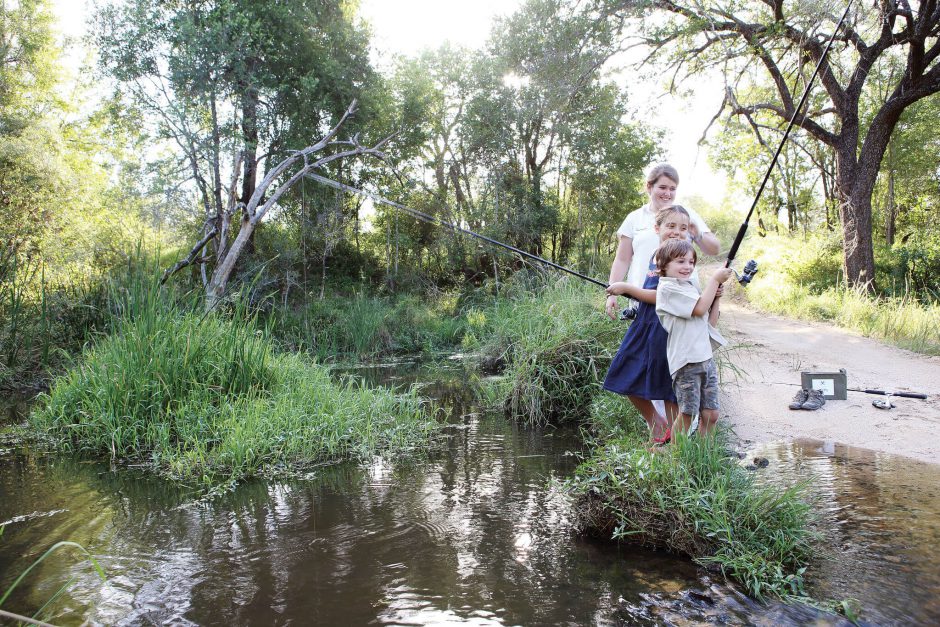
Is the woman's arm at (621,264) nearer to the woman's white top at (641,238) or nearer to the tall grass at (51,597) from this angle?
the woman's white top at (641,238)

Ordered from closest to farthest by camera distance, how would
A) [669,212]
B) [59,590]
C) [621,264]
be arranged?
[59,590] < [669,212] < [621,264]

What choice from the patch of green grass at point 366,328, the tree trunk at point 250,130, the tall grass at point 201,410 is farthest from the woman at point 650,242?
the tree trunk at point 250,130

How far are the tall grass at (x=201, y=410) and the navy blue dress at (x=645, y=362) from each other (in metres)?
2.14

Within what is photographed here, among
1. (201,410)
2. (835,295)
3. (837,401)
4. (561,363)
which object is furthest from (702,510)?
(835,295)

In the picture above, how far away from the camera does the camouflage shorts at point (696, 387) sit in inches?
109

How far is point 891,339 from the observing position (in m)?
7.69

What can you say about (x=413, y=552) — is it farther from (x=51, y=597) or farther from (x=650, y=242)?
(x=650, y=242)

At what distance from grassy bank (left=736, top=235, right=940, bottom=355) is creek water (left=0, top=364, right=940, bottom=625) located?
16.8 ft

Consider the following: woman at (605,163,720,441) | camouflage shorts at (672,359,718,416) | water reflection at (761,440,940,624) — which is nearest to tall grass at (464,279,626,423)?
water reflection at (761,440,940,624)

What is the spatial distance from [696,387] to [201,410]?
12.5 ft

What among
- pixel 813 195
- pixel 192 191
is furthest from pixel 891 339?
pixel 813 195

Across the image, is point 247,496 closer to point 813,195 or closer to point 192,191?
point 192,191

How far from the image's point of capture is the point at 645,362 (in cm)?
304

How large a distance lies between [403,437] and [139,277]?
275cm
